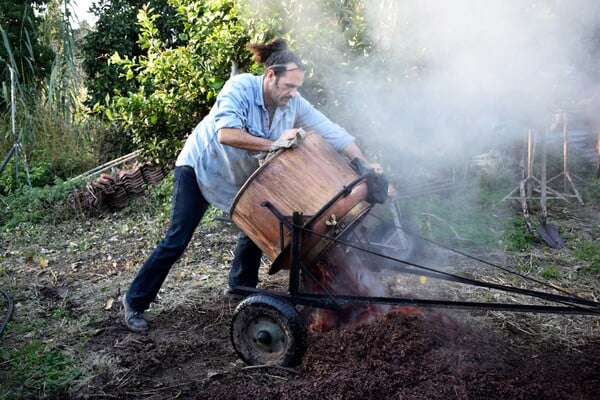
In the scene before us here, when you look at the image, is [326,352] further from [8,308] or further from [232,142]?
[8,308]

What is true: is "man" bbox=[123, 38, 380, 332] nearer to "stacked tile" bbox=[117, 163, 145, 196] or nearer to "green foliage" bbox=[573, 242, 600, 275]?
"green foliage" bbox=[573, 242, 600, 275]

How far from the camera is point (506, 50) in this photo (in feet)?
17.6

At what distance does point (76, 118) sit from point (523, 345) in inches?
335

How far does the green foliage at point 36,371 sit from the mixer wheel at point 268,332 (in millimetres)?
960

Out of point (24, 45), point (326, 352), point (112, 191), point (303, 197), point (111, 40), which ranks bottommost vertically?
point (326, 352)

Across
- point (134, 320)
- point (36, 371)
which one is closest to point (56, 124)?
point (134, 320)

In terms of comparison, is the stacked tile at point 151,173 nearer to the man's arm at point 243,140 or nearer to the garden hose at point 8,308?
the garden hose at point 8,308

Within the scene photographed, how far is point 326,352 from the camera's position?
311 cm

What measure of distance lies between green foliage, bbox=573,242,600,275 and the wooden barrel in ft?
9.07

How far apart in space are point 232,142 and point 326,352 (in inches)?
50.2

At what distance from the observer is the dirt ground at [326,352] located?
9.08 feet

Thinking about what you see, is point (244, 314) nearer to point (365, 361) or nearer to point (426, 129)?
point (365, 361)

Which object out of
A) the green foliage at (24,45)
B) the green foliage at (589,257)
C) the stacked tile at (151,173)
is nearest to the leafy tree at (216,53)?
the stacked tile at (151,173)

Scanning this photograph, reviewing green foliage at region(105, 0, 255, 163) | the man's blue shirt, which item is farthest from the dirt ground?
green foliage at region(105, 0, 255, 163)
